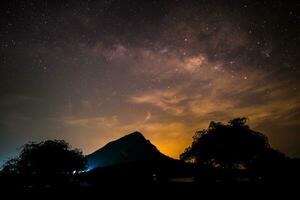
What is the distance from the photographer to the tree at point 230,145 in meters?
42.6

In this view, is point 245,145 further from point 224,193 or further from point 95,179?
point 224,193

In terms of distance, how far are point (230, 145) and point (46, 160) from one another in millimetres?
40797

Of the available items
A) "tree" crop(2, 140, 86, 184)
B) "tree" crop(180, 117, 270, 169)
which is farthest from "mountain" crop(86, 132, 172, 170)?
"tree" crop(180, 117, 270, 169)

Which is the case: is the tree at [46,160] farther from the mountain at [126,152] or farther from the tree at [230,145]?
the mountain at [126,152]

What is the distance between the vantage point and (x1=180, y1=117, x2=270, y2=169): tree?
42.6 m

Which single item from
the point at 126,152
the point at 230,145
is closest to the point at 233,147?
the point at 230,145

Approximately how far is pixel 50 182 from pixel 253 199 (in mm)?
41574

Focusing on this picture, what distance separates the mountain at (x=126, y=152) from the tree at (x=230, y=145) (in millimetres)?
115106

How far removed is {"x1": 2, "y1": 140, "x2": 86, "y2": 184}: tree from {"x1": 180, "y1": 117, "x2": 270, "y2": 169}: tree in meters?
31.6

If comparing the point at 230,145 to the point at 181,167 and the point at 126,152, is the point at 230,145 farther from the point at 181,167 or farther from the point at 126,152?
the point at 126,152

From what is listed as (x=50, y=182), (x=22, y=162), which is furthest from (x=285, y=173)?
(x=22, y=162)

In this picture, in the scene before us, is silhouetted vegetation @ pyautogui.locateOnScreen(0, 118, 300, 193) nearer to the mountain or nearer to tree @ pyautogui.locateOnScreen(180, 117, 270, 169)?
tree @ pyautogui.locateOnScreen(180, 117, 270, 169)

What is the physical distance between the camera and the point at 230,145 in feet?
140

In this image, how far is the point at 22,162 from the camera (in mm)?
59250
